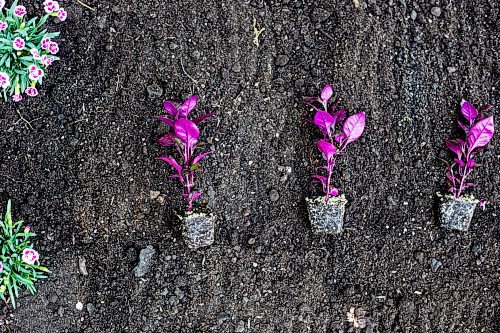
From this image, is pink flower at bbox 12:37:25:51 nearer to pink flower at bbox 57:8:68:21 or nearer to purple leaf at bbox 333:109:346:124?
pink flower at bbox 57:8:68:21

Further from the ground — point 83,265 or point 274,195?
point 274,195

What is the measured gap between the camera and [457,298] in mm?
3051

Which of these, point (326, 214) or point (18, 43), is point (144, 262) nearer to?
point (326, 214)

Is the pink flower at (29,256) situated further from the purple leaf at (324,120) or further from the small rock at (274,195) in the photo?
the purple leaf at (324,120)

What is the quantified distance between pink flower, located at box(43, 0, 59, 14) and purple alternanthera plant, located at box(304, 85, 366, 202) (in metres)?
1.29

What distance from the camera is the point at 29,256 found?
2.76 metres

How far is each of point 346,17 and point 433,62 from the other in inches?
20.0

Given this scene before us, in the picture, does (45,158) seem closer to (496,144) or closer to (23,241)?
(23,241)

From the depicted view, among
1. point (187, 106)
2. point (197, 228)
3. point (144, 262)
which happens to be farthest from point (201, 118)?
point (144, 262)

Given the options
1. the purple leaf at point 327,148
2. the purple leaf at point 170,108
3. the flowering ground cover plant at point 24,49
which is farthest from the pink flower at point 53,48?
the purple leaf at point 327,148

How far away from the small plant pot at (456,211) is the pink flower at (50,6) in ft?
7.01

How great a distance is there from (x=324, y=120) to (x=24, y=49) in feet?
4.90

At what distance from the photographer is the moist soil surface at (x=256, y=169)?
2.89 m

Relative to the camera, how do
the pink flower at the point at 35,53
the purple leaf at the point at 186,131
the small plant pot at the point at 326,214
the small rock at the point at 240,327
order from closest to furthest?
the purple leaf at the point at 186,131 < the pink flower at the point at 35,53 < the small plant pot at the point at 326,214 < the small rock at the point at 240,327
